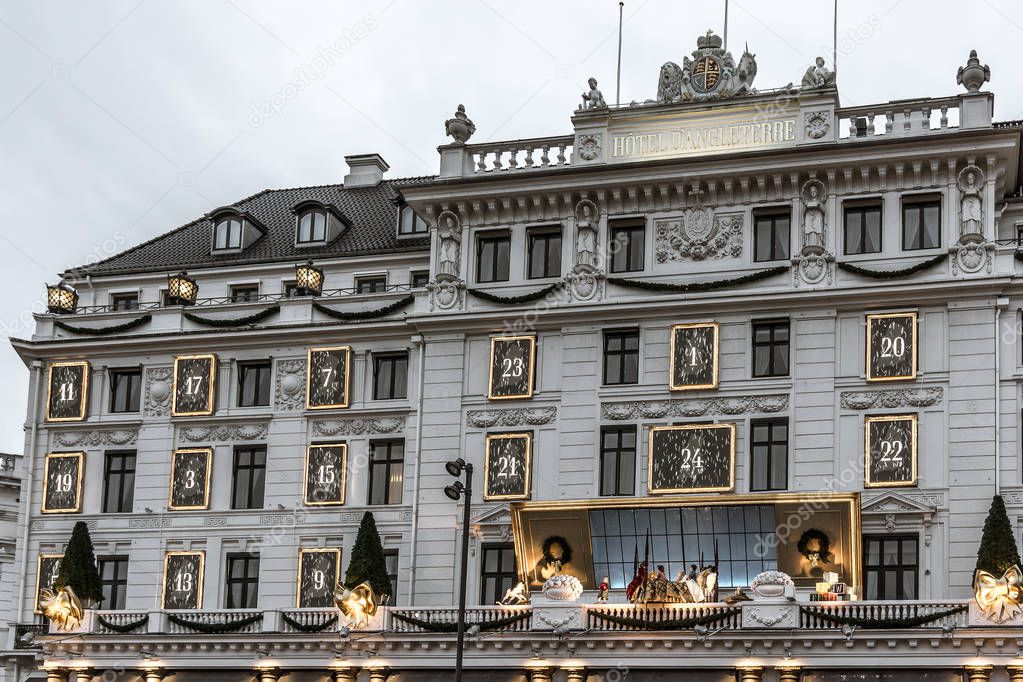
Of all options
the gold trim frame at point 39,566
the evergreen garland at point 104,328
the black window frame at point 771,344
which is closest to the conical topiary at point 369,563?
the gold trim frame at point 39,566

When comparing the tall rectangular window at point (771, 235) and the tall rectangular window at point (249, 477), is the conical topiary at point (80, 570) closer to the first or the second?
the tall rectangular window at point (249, 477)

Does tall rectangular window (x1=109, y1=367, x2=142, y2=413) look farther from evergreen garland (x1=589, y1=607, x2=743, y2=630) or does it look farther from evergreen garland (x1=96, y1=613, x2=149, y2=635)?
evergreen garland (x1=589, y1=607, x2=743, y2=630)

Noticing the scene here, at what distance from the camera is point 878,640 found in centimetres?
5522

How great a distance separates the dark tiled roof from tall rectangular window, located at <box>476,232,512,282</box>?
4.97 m

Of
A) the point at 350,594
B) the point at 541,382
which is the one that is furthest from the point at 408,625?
the point at 541,382

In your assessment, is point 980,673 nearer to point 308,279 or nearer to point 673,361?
point 673,361

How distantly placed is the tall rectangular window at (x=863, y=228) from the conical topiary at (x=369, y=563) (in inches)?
749

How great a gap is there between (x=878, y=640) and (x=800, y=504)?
5691 millimetres

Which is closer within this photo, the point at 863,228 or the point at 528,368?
the point at 863,228

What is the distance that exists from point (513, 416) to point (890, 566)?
46.8 feet

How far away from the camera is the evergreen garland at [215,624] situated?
2502 inches

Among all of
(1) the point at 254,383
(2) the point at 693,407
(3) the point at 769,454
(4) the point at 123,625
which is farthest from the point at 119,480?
(3) the point at 769,454

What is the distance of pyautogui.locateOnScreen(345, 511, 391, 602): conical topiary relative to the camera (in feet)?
201

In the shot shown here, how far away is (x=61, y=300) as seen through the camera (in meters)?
73.2
